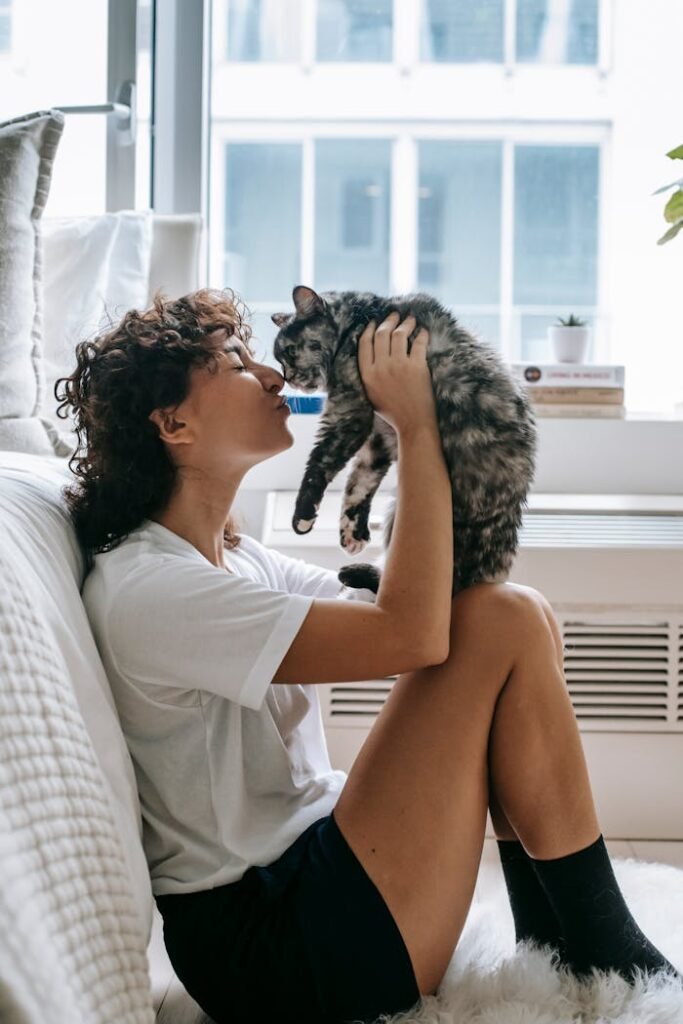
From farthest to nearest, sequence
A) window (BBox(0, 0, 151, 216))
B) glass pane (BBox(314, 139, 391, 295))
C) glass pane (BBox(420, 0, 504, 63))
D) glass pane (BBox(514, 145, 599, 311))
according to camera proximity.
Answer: glass pane (BBox(314, 139, 391, 295))
glass pane (BBox(514, 145, 599, 311))
glass pane (BBox(420, 0, 504, 63))
window (BBox(0, 0, 151, 216))

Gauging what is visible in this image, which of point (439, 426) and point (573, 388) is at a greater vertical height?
point (573, 388)

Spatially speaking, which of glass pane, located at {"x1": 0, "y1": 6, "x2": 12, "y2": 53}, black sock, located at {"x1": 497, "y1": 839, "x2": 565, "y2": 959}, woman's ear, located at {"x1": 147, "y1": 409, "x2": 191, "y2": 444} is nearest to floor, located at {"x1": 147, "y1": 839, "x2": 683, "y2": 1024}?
black sock, located at {"x1": 497, "y1": 839, "x2": 565, "y2": 959}

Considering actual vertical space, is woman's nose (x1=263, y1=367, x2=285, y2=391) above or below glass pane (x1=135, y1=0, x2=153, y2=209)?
below

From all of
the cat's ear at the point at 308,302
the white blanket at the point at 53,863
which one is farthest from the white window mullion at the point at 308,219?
the white blanket at the point at 53,863

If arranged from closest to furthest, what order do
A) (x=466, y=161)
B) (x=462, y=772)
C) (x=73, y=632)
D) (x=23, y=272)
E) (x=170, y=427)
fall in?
1. (x=73, y=632)
2. (x=462, y=772)
3. (x=170, y=427)
4. (x=23, y=272)
5. (x=466, y=161)

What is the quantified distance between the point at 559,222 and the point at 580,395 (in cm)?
91

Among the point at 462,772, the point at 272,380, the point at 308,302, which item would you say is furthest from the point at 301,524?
the point at 462,772

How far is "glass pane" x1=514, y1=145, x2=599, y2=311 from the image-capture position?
325 cm

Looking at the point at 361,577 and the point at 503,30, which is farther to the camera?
the point at 503,30

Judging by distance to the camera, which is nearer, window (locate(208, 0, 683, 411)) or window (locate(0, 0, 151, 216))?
window (locate(0, 0, 151, 216))

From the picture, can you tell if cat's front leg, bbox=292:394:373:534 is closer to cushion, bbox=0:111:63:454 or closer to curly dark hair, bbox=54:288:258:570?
curly dark hair, bbox=54:288:258:570

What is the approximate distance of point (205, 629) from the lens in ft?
3.80

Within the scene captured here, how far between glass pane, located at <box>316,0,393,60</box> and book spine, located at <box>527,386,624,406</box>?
117 cm

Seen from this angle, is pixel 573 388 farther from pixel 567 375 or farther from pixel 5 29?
pixel 5 29
